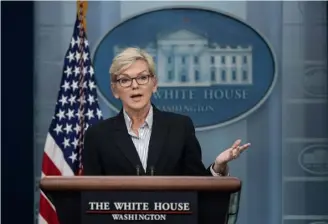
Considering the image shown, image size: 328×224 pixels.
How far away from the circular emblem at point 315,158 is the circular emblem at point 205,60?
0.44 m

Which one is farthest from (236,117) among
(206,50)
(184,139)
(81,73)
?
(184,139)

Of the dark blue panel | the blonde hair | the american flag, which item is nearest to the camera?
the blonde hair

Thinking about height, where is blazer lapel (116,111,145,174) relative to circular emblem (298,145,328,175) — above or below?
above

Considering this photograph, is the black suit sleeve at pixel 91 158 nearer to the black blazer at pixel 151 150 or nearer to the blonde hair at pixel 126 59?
the black blazer at pixel 151 150

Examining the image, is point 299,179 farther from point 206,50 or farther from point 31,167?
point 31,167

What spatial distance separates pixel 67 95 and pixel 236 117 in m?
1.19

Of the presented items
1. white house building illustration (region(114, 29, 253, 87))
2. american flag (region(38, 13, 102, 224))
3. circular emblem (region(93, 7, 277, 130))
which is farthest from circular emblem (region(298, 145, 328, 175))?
american flag (region(38, 13, 102, 224))

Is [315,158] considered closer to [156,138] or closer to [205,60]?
[205,60]

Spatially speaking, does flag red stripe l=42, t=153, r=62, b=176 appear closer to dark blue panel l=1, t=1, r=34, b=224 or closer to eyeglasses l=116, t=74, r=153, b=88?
dark blue panel l=1, t=1, r=34, b=224

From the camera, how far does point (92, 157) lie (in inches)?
104

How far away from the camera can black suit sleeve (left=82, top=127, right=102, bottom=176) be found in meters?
2.64

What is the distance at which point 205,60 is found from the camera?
17.5ft

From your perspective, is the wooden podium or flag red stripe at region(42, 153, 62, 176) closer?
the wooden podium

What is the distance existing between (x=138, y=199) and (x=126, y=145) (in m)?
0.30
